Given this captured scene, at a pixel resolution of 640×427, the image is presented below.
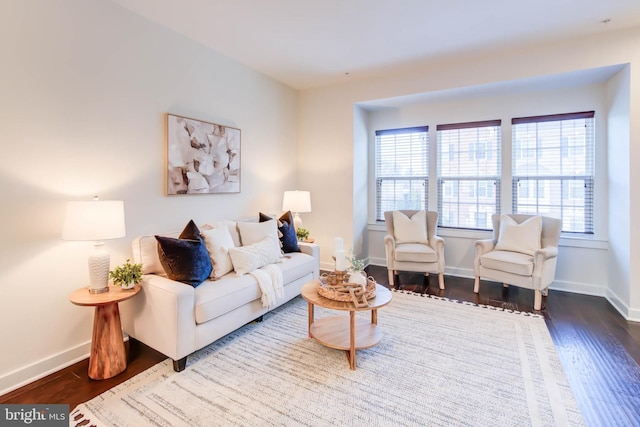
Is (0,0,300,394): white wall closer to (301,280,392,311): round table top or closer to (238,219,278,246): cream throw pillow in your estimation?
(238,219,278,246): cream throw pillow

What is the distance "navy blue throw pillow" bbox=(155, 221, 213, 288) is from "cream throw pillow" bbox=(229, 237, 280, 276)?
1.03 ft

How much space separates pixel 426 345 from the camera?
8.56 feet

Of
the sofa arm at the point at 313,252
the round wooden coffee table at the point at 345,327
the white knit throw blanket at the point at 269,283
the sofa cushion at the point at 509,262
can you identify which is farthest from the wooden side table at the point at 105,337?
the sofa cushion at the point at 509,262

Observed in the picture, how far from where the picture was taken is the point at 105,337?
2.21m

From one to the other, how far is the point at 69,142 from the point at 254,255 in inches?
67.1

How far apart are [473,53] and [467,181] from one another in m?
1.71

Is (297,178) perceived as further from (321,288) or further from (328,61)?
(321,288)

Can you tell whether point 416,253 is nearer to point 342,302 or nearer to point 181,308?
point 342,302

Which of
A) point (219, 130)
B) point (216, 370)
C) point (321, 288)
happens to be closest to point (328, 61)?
point (219, 130)

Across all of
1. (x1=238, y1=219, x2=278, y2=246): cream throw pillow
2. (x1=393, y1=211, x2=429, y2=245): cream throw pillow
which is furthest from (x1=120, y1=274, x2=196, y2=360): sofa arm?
(x1=393, y1=211, x2=429, y2=245): cream throw pillow

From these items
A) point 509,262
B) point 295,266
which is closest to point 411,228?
point 509,262

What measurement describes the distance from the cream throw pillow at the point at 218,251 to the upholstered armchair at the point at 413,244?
228cm

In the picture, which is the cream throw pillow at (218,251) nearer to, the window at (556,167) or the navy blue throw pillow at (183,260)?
the navy blue throw pillow at (183,260)

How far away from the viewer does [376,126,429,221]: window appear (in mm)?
4887
